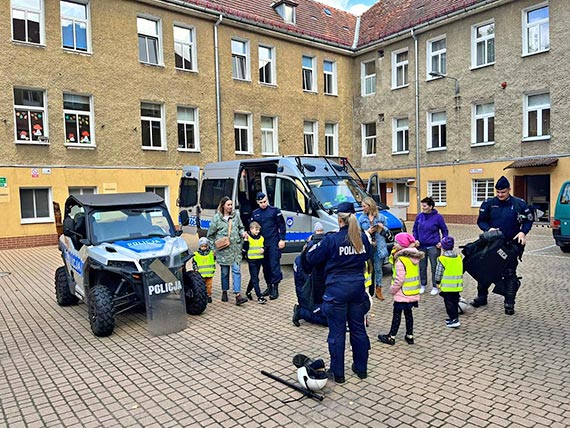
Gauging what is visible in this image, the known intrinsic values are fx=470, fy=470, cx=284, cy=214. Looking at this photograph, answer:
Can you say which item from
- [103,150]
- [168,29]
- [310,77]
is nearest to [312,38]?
[310,77]

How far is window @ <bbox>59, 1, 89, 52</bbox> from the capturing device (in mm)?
Answer: 17156

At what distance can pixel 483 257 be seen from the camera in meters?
6.99

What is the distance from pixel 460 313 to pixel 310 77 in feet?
65.1

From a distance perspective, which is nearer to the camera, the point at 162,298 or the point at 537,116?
the point at 162,298

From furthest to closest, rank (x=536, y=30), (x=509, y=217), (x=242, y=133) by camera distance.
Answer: (x=242, y=133)
(x=536, y=30)
(x=509, y=217)

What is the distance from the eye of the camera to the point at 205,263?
7.92 metres

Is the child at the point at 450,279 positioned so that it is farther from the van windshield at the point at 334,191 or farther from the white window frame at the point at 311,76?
the white window frame at the point at 311,76

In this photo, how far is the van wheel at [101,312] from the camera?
243 inches

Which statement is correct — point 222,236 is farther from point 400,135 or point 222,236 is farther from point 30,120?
point 400,135

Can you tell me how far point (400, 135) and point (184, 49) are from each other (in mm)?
11726

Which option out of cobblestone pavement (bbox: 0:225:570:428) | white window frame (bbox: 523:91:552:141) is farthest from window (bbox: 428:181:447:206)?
cobblestone pavement (bbox: 0:225:570:428)

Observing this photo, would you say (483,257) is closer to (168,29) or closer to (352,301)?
(352,301)

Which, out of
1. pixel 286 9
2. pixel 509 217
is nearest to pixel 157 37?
pixel 286 9

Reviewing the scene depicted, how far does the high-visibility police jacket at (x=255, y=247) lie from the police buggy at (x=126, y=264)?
98cm
